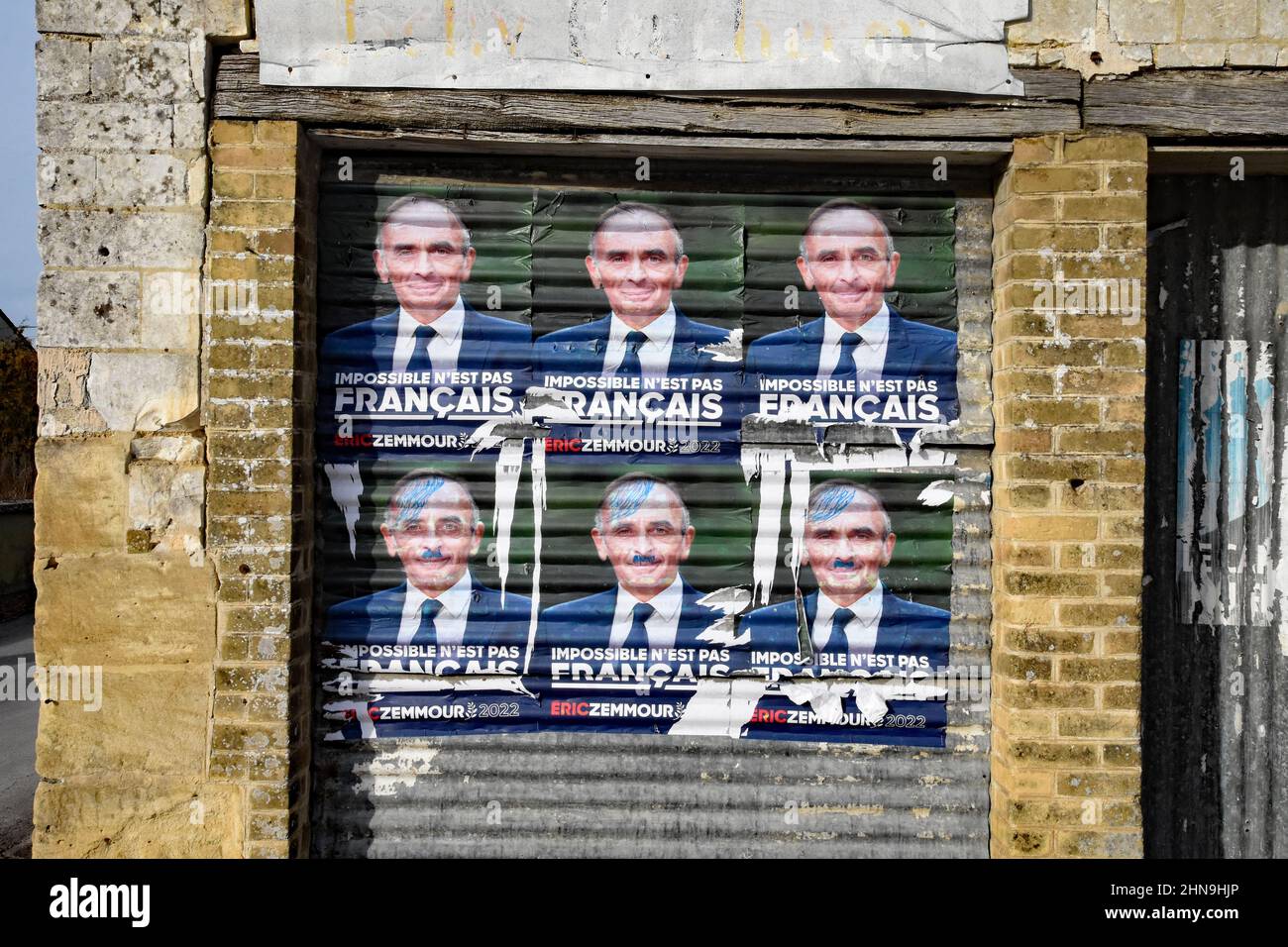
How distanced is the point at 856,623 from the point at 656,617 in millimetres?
841

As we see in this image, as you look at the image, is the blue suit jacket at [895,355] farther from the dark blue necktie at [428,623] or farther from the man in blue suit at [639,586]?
the dark blue necktie at [428,623]

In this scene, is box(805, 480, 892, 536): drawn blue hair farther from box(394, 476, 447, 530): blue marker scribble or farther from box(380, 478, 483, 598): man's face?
box(394, 476, 447, 530): blue marker scribble

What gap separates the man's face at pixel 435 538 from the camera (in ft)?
11.7

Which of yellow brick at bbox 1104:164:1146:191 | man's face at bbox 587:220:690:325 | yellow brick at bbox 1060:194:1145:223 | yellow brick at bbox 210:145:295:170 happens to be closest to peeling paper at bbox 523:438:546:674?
→ man's face at bbox 587:220:690:325

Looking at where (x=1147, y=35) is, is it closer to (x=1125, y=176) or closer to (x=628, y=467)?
(x=1125, y=176)

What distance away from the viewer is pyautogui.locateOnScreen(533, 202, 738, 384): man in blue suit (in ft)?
11.8

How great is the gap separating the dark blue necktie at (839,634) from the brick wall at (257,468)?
2166mm

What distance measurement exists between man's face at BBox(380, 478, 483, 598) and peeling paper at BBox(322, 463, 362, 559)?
0.43 feet

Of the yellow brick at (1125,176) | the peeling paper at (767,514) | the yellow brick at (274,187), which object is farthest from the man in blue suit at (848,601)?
the yellow brick at (274,187)
